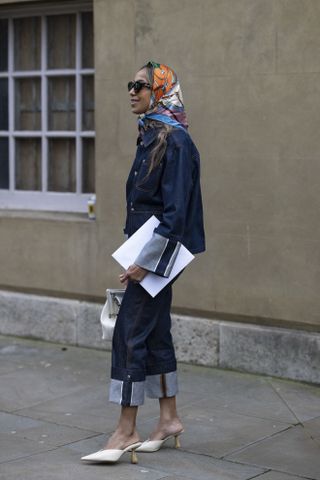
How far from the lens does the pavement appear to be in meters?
5.53

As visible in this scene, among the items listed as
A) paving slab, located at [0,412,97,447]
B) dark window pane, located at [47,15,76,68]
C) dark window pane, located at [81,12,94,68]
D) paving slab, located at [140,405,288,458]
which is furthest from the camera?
dark window pane, located at [47,15,76,68]

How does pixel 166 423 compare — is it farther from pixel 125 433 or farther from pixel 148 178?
pixel 148 178

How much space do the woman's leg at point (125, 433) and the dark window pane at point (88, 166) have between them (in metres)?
3.42

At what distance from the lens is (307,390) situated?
7.13 m

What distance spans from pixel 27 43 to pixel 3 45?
0.89ft

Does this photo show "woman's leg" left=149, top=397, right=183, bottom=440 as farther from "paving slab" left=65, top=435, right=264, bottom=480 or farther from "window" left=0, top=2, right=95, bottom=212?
"window" left=0, top=2, right=95, bottom=212

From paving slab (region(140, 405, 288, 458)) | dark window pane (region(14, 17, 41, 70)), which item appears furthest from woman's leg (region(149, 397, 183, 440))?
dark window pane (region(14, 17, 41, 70))

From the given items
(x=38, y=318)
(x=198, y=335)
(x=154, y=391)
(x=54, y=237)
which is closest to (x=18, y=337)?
(x=38, y=318)

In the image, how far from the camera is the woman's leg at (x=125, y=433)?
5.62 metres

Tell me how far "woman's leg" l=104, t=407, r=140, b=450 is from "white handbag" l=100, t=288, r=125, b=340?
0.43 m

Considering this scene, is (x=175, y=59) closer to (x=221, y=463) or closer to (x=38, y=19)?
(x=38, y=19)

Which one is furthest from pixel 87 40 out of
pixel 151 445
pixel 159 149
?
pixel 151 445

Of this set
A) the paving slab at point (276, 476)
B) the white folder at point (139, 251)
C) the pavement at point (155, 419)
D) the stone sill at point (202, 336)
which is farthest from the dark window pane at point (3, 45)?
the paving slab at point (276, 476)

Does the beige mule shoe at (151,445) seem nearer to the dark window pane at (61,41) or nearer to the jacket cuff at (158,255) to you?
the jacket cuff at (158,255)
